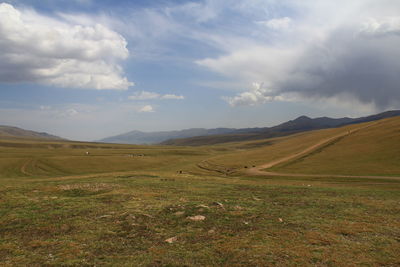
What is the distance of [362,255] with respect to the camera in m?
13.2

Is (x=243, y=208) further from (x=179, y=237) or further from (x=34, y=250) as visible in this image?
(x=34, y=250)

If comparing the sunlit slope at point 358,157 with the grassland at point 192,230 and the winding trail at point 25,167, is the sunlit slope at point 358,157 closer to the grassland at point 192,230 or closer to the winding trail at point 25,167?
the grassland at point 192,230

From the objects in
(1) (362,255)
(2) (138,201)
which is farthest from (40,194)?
(1) (362,255)

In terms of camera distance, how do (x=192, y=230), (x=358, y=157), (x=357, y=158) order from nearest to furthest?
(x=192, y=230) < (x=357, y=158) < (x=358, y=157)

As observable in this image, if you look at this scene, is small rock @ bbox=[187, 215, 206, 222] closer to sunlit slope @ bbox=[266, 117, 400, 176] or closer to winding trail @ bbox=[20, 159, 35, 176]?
sunlit slope @ bbox=[266, 117, 400, 176]

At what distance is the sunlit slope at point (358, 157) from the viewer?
6438cm

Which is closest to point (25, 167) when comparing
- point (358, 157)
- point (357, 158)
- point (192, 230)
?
point (192, 230)

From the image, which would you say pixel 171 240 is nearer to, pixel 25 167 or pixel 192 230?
pixel 192 230

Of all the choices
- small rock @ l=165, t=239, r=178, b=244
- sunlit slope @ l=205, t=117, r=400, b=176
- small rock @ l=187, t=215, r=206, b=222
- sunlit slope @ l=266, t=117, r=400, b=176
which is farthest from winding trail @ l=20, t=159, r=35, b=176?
sunlit slope @ l=266, t=117, r=400, b=176

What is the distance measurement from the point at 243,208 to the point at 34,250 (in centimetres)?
1652

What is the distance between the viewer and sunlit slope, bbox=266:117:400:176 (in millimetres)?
64375

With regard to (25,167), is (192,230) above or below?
above

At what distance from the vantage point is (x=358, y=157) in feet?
260

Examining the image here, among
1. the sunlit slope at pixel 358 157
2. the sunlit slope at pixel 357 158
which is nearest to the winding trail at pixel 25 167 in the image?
the sunlit slope at pixel 357 158
